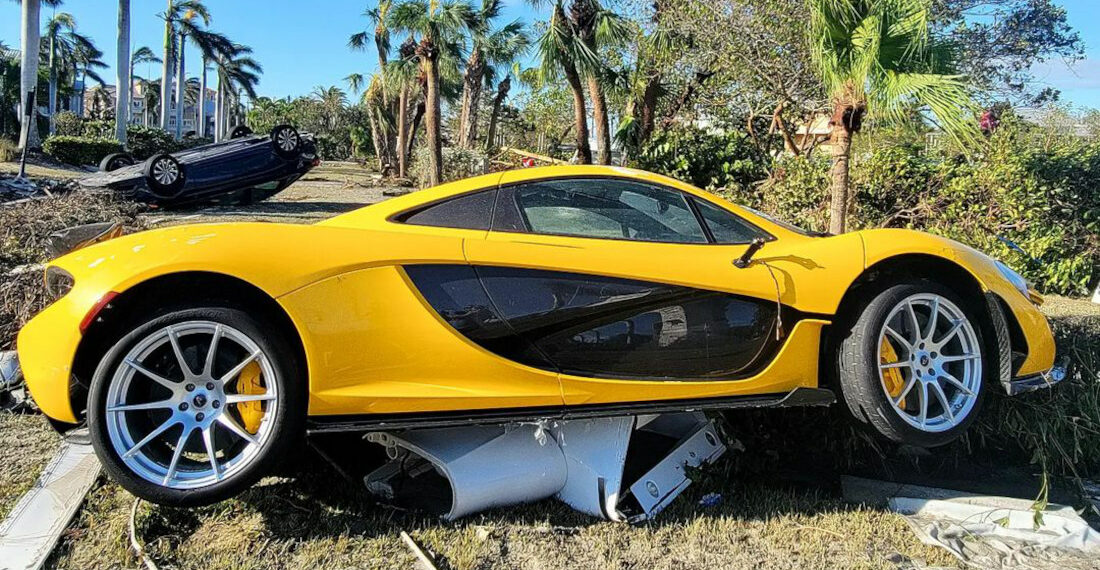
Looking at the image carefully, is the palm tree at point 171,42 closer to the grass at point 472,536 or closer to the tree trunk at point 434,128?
the tree trunk at point 434,128

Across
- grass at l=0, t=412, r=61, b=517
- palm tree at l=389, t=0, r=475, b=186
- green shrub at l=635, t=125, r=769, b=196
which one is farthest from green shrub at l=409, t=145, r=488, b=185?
grass at l=0, t=412, r=61, b=517

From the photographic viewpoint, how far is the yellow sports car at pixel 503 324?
2.56 metres

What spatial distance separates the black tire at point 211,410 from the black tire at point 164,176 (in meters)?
9.82

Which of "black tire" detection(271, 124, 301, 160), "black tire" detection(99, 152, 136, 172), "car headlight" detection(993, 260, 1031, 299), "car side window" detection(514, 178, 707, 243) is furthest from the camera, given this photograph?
"black tire" detection(271, 124, 301, 160)

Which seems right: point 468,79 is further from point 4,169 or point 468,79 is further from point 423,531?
point 423,531

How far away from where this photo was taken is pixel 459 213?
2.96 meters

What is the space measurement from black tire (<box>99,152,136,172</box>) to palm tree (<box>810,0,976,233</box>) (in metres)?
11.5

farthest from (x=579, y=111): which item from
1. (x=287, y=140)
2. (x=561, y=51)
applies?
(x=287, y=140)

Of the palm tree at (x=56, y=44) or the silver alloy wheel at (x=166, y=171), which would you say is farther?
the palm tree at (x=56, y=44)

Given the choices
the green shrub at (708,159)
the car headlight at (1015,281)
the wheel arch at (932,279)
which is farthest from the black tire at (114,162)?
the car headlight at (1015,281)

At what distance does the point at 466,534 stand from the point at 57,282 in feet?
5.99

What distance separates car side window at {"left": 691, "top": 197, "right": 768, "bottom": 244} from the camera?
320 cm

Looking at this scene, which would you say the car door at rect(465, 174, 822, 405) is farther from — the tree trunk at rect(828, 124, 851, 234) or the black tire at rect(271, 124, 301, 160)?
the black tire at rect(271, 124, 301, 160)

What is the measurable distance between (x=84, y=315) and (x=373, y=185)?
73.3 feet
